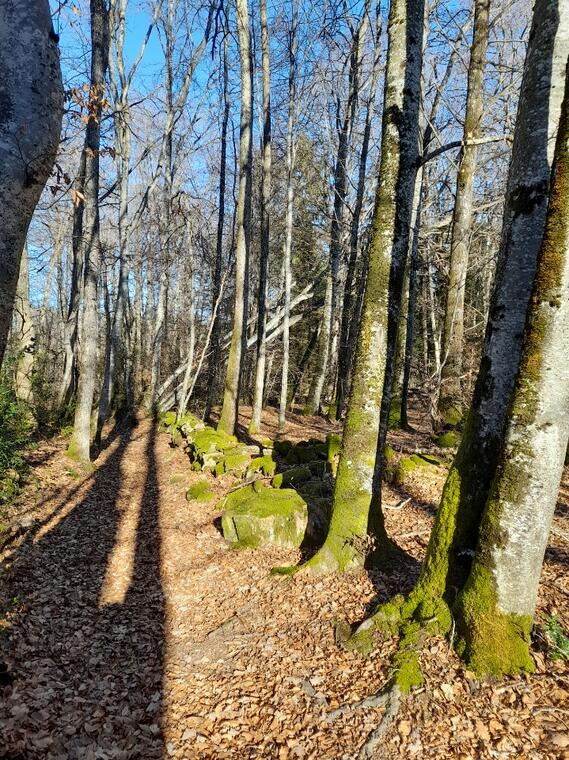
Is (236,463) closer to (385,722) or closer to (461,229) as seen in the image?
(385,722)

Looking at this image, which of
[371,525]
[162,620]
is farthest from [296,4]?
[162,620]

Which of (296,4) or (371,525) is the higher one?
(296,4)

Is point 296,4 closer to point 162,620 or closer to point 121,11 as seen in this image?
point 121,11

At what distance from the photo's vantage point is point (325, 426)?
14.8m

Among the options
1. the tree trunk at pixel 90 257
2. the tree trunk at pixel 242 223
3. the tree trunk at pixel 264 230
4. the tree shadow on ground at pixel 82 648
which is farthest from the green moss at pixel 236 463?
the tree trunk at pixel 264 230

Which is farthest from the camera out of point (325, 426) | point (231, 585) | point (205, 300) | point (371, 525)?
point (205, 300)

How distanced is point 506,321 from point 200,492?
6.68 meters

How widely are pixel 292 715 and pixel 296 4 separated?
16.7 meters

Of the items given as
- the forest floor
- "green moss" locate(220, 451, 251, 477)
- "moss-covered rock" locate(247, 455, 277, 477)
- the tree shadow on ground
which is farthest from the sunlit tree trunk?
the tree shadow on ground

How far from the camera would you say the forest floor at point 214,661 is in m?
2.93

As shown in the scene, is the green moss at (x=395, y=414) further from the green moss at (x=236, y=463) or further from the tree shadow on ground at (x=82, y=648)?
the tree shadow on ground at (x=82, y=648)

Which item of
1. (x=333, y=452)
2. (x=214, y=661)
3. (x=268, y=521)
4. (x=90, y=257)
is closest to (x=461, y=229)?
(x=333, y=452)

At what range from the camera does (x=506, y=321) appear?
11.4 feet

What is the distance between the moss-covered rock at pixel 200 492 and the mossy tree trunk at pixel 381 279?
13.3 feet
